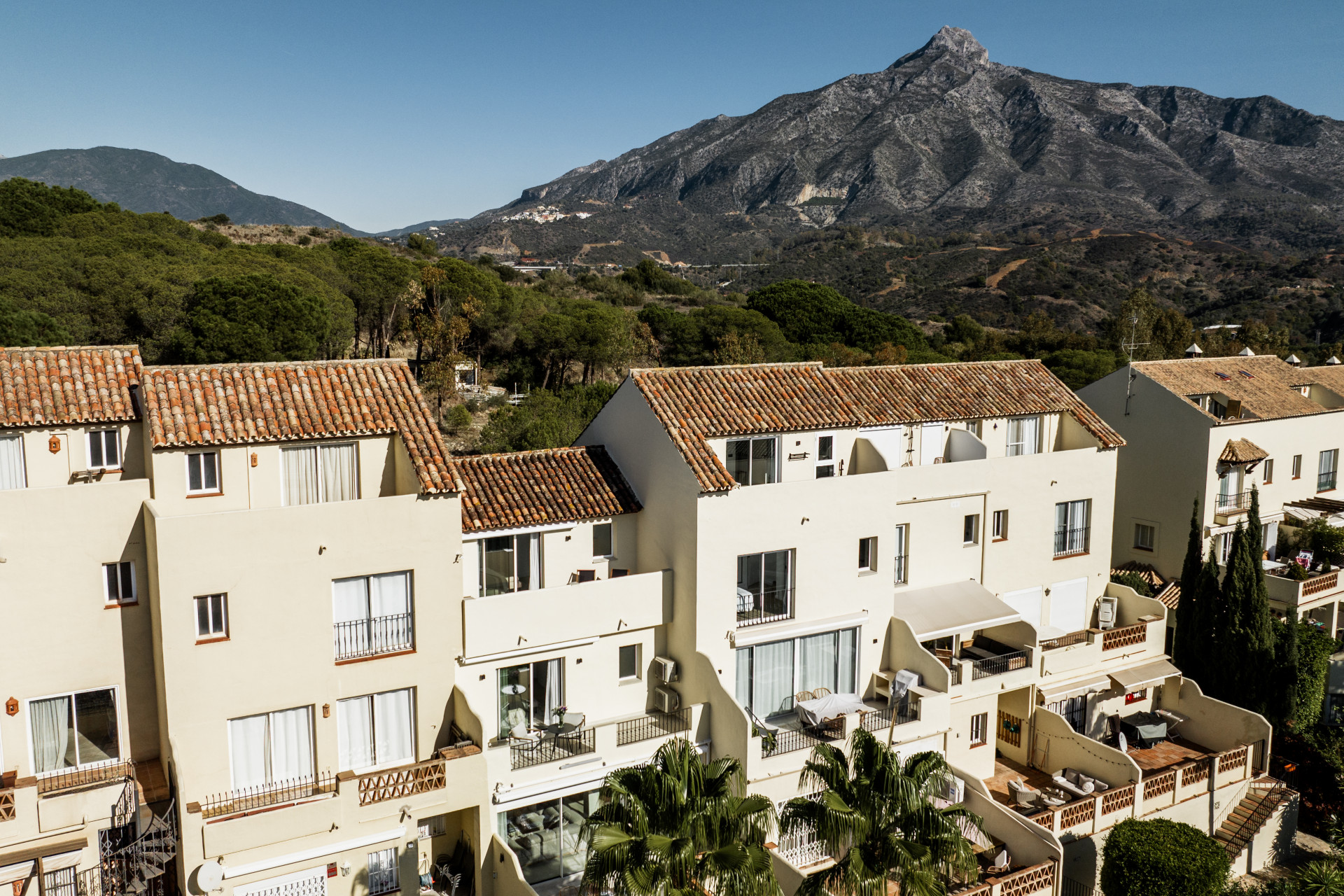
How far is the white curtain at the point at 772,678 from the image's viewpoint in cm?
2562

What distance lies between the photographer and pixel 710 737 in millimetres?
24312

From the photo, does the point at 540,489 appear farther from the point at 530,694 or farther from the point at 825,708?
the point at 825,708

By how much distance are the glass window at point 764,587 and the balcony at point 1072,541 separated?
12517 mm

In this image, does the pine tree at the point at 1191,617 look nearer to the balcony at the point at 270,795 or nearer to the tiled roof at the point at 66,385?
the balcony at the point at 270,795

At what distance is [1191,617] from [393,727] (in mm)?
29209

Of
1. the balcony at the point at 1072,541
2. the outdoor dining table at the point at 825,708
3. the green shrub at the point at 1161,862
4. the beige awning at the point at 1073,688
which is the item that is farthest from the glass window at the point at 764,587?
the balcony at the point at 1072,541

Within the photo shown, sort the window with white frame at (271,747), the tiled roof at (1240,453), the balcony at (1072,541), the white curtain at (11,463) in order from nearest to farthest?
the white curtain at (11,463) < the window with white frame at (271,747) < the balcony at (1072,541) < the tiled roof at (1240,453)

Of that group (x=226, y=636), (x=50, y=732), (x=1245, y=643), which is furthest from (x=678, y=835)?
(x=1245, y=643)

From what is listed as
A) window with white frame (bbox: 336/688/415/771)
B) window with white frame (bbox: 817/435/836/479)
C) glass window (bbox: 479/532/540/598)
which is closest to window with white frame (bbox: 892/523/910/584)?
window with white frame (bbox: 817/435/836/479)

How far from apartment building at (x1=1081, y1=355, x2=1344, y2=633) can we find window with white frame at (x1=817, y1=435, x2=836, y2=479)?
19.9m

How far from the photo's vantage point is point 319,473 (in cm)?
2228

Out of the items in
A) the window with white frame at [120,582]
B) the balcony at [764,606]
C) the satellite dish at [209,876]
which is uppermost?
the window with white frame at [120,582]

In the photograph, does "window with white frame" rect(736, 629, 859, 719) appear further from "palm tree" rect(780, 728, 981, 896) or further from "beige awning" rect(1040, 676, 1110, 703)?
"beige awning" rect(1040, 676, 1110, 703)

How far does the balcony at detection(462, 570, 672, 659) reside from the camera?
22.5m
